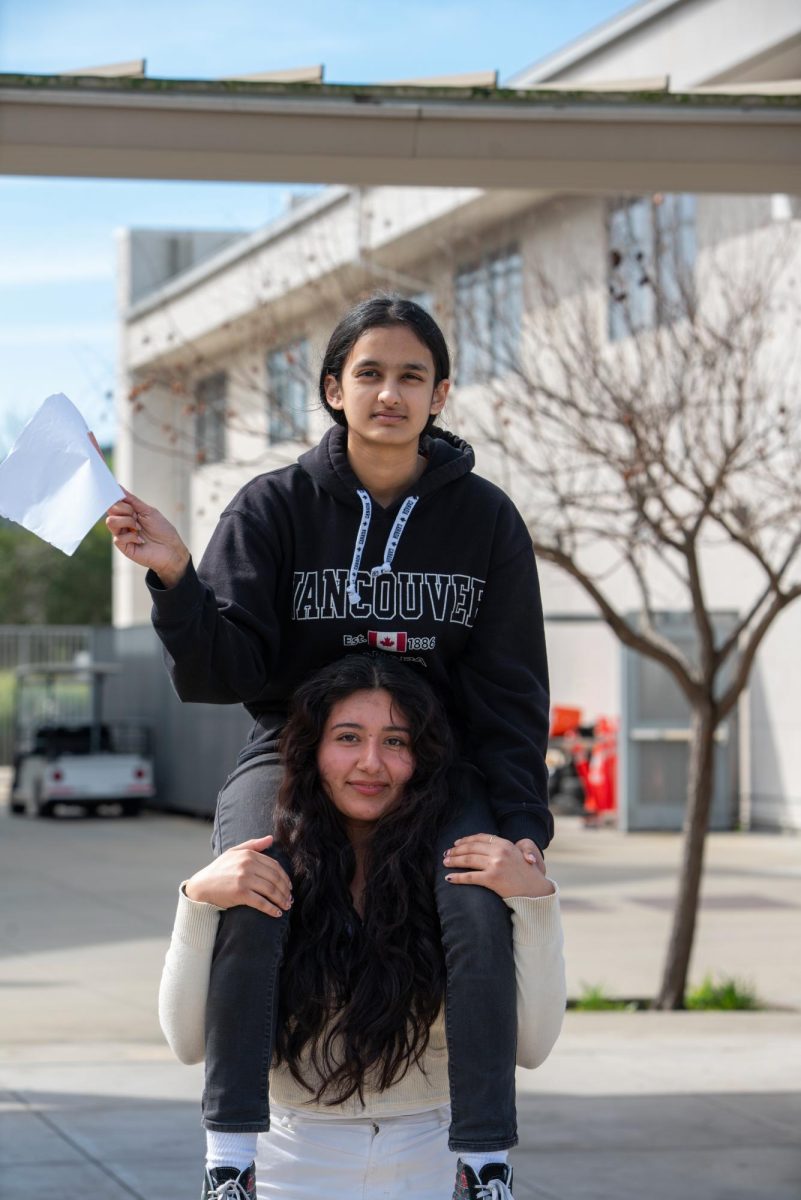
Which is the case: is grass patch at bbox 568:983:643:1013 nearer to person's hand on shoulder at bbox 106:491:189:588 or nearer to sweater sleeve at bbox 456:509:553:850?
sweater sleeve at bbox 456:509:553:850

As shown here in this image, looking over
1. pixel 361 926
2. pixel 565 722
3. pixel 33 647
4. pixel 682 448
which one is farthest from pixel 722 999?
pixel 33 647

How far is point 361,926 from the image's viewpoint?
11.1 feet

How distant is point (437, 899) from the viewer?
10.8ft

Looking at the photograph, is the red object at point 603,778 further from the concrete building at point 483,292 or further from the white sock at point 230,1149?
the white sock at point 230,1149

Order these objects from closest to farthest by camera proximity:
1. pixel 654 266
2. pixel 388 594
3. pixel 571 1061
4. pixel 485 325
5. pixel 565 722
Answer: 1. pixel 388 594
2. pixel 571 1061
3. pixel 654 266
4. pixel 485 325
5. pixel 565 722

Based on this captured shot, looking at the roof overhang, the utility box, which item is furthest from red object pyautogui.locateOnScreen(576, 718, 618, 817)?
the roof overhang

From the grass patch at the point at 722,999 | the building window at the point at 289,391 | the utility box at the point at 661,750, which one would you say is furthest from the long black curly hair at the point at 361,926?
the utility box at the point at 661,750

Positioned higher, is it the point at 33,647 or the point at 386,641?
the point at 33,647

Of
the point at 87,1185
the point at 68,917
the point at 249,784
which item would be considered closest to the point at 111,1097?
the point at 87,1185

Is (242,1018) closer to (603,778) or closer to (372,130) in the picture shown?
(372,130)

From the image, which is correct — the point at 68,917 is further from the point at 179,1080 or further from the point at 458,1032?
the point at 458,1032

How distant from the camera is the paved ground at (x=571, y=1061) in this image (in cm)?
558

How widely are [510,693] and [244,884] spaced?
27.0 inches

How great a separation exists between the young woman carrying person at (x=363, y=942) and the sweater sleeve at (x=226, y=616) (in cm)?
14
